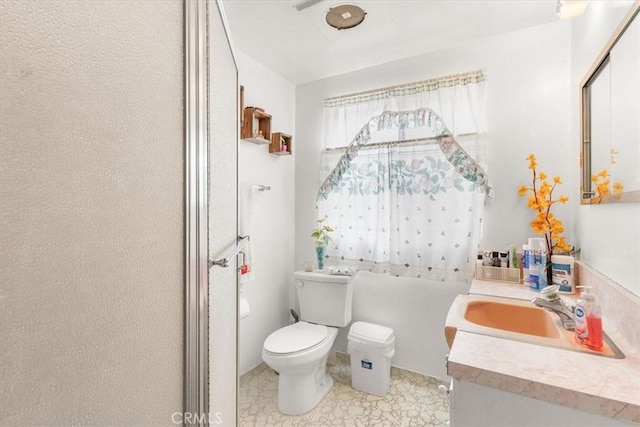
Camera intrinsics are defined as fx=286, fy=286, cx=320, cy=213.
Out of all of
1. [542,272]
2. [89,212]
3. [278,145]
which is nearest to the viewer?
[89,212]

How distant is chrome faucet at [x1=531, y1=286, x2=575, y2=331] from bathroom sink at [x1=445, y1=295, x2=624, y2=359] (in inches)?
1.1

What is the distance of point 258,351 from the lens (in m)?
A: 2.18

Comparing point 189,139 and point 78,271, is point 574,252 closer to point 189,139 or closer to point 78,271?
point 189,139

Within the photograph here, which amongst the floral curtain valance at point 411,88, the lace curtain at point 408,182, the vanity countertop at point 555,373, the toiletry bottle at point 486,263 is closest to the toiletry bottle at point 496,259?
the toiletry bottle at point 486,263

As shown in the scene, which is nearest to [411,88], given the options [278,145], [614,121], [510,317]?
[278,145]

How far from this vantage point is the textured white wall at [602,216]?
911mm

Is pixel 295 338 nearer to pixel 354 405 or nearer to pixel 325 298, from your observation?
pixel 325 298

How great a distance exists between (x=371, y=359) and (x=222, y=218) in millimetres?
1482

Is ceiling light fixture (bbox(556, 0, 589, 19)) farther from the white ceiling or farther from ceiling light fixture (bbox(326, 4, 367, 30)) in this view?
ceiling light fixture (bbox(326, 4, 367, 30))

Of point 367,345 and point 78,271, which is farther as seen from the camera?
point 367,345

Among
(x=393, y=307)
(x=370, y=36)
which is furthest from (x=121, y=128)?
(x=393, y=307)

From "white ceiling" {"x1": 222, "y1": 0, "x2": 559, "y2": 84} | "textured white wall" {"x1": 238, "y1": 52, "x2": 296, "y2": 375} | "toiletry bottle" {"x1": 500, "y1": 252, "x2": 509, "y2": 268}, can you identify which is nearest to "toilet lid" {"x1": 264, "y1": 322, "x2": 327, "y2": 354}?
"textured white wall" {"x1": 238, "y1": 52, "x2": 296, "y2": 375}

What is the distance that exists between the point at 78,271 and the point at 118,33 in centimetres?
34

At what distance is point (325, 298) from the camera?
211 cm
